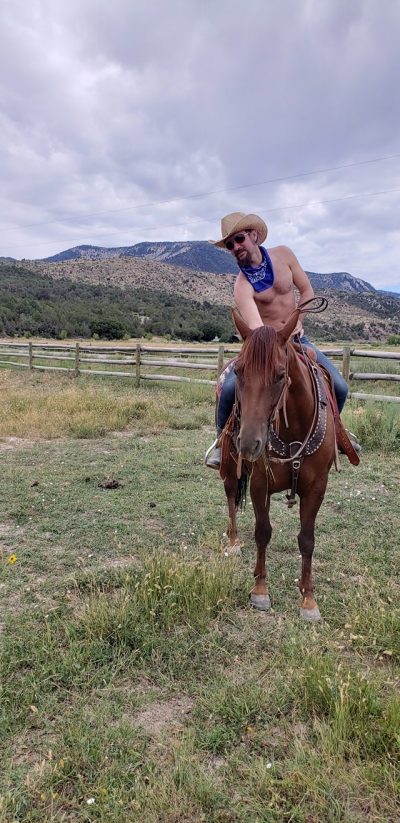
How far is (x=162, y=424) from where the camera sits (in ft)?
30.8

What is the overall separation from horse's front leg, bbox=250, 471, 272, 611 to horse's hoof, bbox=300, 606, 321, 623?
0.80 feet

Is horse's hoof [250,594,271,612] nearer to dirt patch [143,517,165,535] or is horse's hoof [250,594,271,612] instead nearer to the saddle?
the saddle

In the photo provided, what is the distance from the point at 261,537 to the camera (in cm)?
347

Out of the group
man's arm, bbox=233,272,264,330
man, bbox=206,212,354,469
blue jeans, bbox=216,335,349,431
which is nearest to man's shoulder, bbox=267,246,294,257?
man, bbox=206,212,354,469

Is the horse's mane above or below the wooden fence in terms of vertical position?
above

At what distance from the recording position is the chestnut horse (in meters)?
2.35

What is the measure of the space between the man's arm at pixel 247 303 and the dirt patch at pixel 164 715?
211 centimetres

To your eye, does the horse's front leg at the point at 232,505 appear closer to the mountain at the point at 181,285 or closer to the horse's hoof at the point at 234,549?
the horse's hoof at the point at 234,549

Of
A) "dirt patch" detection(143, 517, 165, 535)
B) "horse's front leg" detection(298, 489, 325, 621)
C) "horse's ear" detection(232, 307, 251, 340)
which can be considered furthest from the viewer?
"dirt patch" detection(143, 517, 165, 535)

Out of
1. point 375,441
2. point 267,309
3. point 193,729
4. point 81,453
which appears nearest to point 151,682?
point 193,729

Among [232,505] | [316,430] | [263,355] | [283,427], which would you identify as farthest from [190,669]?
[232,505]

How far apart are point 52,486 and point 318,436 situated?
388cm

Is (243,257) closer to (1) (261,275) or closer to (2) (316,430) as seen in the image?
(1) (261,275)

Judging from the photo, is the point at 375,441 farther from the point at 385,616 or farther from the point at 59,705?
the point at 59,705
